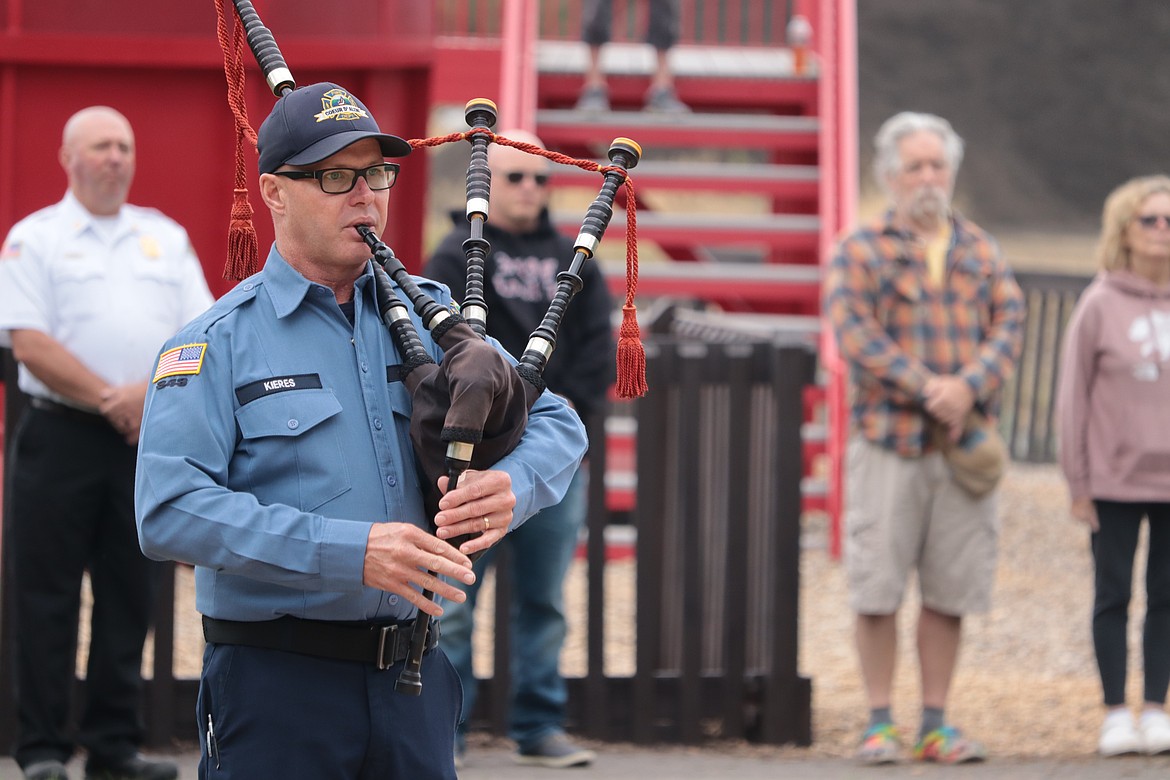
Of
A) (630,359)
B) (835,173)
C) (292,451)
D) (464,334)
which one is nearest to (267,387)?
(292,451)

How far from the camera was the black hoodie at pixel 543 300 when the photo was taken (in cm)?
498

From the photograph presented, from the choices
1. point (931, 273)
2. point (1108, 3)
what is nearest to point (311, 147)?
point (931, 273)

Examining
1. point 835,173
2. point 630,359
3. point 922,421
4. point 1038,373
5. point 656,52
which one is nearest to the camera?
point 630,359

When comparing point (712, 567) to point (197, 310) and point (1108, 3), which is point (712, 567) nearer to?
point (197, 310)

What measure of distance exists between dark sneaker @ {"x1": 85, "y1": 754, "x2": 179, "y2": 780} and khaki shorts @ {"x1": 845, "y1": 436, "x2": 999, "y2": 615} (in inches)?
90.8

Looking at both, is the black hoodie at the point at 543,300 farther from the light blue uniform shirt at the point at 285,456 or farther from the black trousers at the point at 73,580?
the light blue uniform shirt at the point at 285,456

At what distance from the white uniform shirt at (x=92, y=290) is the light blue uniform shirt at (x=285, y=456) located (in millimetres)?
2020

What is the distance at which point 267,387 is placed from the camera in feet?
8.78

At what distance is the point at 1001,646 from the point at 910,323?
2637mm

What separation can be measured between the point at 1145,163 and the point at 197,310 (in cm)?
2754

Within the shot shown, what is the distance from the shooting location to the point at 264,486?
105 inches

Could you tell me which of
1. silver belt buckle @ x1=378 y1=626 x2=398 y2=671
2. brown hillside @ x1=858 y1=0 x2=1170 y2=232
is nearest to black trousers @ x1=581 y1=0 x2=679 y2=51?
silver belt buckle @ x1=378 y1=626 x2=398 y2=671

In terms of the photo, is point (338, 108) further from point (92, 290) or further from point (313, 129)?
point (92, 290)

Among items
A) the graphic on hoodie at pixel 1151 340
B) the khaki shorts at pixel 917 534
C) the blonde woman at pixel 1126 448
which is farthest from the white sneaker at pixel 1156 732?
the graphic on hoodie at pixel 1151 340
